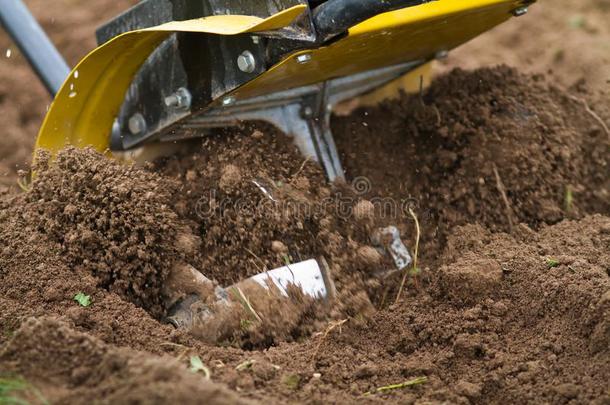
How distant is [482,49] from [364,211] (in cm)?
161

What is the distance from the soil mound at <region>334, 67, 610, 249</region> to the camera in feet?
8.85

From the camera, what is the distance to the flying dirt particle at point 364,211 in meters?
2.51

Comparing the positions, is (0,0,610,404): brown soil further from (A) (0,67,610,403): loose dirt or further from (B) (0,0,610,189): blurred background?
(B) (0,0,610,189): blurred background

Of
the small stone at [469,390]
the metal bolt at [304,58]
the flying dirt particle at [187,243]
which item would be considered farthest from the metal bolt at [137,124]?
the small stone at [469,390]

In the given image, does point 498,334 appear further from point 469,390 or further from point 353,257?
point 353,257

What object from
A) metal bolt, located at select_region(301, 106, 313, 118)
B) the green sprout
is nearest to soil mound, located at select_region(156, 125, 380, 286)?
metal bolt, located at select_region(301, 106, 313, 118)

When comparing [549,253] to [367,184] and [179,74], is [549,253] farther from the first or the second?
[179,74]

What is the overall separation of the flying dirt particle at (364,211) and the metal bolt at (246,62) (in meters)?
0.60

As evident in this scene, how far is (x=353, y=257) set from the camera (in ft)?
7.97

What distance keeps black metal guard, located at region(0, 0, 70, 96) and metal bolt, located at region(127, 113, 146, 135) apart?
0.29 metres

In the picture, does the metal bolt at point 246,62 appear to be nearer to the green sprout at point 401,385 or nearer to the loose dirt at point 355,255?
the loose dirt at point 355,255

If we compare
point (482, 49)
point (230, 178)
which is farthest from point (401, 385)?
point (482, 49)

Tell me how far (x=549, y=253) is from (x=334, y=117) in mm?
942

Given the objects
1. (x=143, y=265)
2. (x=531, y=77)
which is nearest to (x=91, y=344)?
(x=143, y=265)
